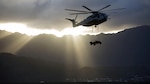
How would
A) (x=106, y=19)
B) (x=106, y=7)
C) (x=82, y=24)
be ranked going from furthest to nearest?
(x=82, y=24)
(x=106, y=19)
(x=106, y=7)

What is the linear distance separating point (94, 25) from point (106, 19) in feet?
21.5

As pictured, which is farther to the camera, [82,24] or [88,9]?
[82,24]

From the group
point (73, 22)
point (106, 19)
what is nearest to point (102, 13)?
point (106, 19)

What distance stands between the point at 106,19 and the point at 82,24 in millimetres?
14249

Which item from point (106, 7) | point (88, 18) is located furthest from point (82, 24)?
point (106, 7)

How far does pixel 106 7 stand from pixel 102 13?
9.79 m

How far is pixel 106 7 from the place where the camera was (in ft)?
388

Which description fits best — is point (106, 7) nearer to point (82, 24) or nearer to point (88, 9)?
point (88, 9)

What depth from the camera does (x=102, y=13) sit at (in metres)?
128

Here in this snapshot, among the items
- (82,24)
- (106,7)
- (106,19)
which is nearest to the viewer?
(106,7)

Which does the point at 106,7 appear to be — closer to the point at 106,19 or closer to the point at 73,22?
the point at 106,19

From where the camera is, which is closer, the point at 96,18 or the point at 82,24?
Result: the point at 96,18

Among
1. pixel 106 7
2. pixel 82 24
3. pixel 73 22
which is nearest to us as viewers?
pixel 106 7

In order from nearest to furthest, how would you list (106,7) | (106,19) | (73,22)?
(106,7) → (106,19) → (73,22)
